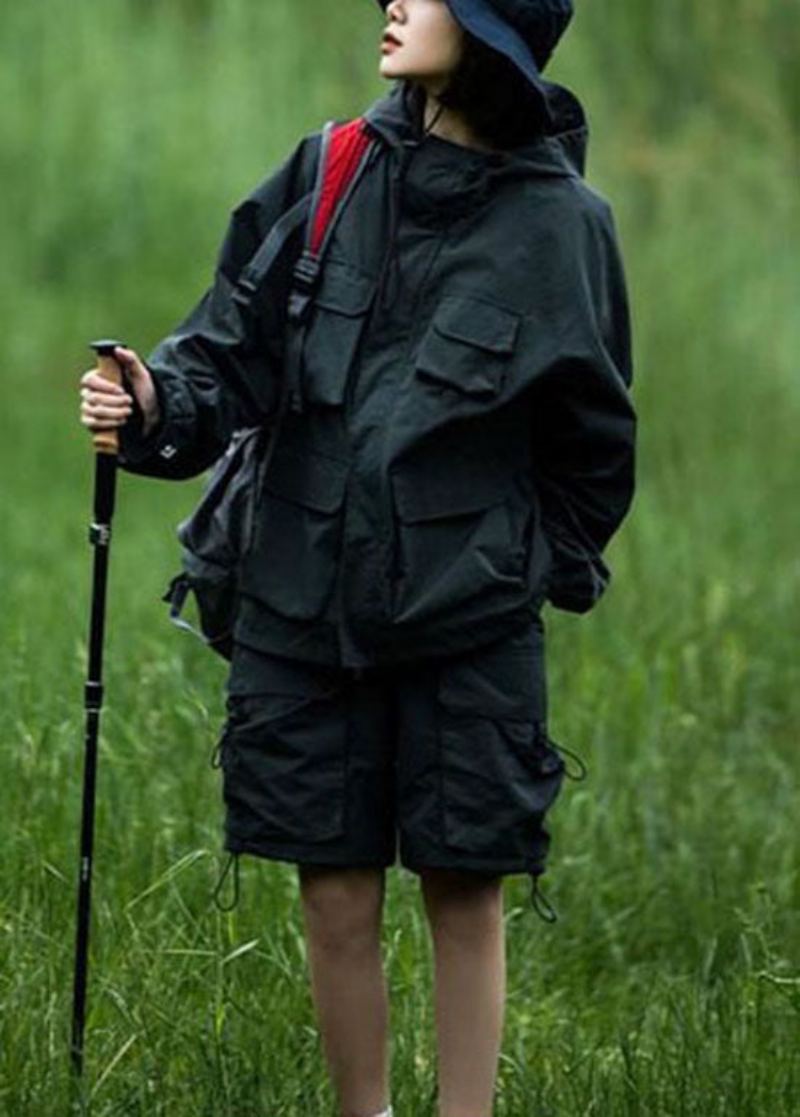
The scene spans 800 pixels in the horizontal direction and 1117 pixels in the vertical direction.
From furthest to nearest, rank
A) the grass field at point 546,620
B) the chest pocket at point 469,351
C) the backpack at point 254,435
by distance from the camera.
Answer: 1. the grass field at point 546,620
2. the backpack at point 254,435
3. the chest pocket at point 469,351

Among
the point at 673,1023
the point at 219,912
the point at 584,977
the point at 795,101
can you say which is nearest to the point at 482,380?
the point at 219,912

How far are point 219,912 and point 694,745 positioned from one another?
2716 millimetres

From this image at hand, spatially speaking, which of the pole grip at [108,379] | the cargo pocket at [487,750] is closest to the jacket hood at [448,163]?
the pole grip at [108,379]

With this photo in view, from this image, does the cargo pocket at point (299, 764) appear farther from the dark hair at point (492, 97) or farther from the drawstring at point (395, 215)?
the dark hair at point (492, 97)

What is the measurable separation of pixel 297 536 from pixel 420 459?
200 mm

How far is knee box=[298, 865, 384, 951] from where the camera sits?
200 inches

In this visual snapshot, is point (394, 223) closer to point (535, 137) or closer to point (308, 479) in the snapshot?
point (535, 137)

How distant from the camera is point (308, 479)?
5.02 m

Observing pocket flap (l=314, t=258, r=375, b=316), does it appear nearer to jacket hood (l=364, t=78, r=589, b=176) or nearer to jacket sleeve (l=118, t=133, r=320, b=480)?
jacket sleeve (l=118, t=133, r=320, b=480)

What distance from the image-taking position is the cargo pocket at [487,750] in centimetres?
498

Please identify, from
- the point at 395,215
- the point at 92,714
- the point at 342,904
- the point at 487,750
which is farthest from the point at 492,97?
the point at 342,904

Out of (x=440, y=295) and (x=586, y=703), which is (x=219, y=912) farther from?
(x=586, y=703)

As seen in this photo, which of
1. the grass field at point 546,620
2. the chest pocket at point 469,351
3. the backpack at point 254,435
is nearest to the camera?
the chest pocket at point 469,351

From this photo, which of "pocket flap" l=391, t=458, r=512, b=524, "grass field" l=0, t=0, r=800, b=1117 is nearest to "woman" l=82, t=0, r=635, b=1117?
→ "pocket flap" l=391, t=458, r=512, b=524
